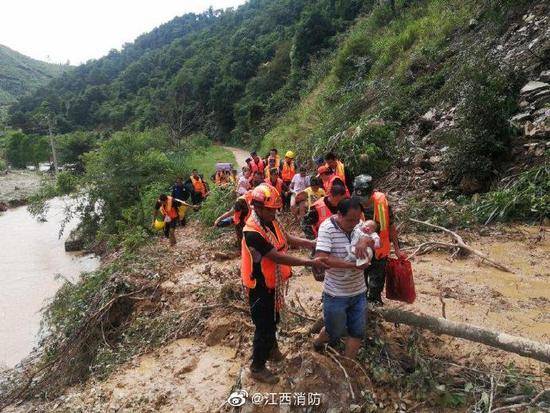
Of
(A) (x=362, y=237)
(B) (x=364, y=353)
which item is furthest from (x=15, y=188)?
(A) (x=362, y=237)

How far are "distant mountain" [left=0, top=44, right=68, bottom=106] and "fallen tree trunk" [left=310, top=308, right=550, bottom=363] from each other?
449ft

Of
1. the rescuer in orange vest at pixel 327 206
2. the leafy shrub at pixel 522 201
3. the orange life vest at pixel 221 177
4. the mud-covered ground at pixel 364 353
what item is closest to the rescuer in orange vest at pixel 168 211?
the mud-covered ground at pixel 364 353

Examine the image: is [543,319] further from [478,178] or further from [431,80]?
[431,80]

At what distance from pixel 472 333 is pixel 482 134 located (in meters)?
6.61

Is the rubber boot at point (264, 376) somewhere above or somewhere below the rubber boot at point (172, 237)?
above

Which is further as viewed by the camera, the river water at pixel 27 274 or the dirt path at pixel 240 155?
the dirt path at pixel 240 155

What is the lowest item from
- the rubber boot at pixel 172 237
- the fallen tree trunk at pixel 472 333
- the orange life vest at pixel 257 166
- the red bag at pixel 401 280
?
the rubber boot at pixel 172 237

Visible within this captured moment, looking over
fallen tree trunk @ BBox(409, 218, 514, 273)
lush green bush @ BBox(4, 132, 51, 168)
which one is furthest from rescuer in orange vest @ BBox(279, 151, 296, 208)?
lush green bush @ BBox(4, 132, 51, 168)

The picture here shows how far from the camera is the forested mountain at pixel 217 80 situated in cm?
3406

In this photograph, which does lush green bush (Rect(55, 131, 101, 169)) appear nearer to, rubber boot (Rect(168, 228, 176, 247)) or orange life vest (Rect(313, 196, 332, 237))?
rubber boot (Rect(168, 228, 176, 247))

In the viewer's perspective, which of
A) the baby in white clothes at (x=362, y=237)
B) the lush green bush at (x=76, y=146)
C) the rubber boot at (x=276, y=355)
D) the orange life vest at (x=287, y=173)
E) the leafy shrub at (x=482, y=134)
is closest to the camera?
the baby in white clothes at (x=362, y=237)

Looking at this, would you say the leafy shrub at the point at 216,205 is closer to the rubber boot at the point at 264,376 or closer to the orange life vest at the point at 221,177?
the orange life vest at the point at 221,177

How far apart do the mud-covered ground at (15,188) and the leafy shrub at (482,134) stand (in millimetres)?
32799

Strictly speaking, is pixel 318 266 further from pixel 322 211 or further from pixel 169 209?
pixel 169 209
